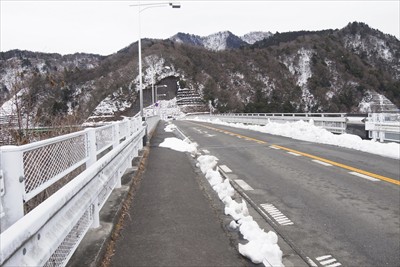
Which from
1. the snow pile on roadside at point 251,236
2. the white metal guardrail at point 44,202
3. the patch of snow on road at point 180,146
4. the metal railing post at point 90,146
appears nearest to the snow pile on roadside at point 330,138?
the patch of snow on road at point 180,146

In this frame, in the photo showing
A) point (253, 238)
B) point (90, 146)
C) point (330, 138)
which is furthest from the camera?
point (330, 138)

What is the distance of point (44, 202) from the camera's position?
2789 millimetres


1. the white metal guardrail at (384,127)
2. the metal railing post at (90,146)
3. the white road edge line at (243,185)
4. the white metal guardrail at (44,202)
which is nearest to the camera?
the white metal guardrail at (44,202)

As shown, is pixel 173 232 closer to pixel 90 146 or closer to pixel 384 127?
pixel 90 146

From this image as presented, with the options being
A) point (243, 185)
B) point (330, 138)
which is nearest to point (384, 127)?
point (330, 138)

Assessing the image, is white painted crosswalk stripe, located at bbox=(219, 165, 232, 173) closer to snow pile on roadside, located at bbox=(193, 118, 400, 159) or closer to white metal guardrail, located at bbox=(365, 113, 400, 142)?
snow pile on roadside, located at bbox=(193, 118, 400, 159)

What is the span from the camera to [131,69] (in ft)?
589

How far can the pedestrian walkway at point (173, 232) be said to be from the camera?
430 cm

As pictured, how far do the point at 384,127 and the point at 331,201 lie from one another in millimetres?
9592

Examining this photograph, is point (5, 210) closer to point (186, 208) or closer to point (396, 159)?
point (186, 208)

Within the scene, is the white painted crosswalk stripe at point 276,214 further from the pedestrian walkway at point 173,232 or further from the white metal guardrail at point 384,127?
the white metal guardrail at point 384,127

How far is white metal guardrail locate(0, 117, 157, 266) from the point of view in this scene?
2.24m

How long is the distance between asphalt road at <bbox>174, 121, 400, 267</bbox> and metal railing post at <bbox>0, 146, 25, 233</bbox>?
325cm

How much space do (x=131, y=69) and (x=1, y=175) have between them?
597 ft
